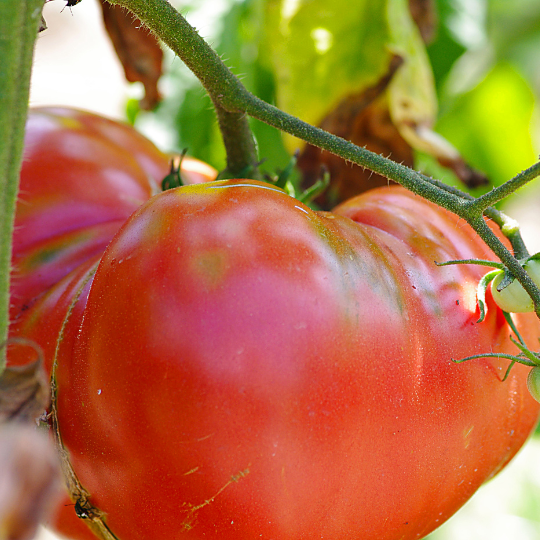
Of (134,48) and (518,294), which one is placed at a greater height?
(134,48)

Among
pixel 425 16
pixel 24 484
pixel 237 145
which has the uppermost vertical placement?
pixel 425 16

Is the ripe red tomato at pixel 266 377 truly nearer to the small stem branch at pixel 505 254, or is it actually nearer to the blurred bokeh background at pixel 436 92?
the small stem branch at pixel 505 254

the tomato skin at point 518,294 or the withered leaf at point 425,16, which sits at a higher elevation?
the withered leaf at point 425,16

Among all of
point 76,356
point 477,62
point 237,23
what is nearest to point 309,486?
point 76,356

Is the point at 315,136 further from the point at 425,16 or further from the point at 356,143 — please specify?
the point at 425,16

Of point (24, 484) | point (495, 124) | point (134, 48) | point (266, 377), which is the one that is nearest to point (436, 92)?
point (495, 124)

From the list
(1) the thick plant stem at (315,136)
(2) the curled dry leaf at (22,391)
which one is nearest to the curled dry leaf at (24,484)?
(2) the curled dry leaf at (22,391)

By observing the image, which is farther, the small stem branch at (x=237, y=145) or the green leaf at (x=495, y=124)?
the green leaf at (x=495, y=124)

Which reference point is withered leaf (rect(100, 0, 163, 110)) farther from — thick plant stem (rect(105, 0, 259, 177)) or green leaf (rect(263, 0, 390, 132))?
thick plant stem (rect(105, 0, 259, 177))

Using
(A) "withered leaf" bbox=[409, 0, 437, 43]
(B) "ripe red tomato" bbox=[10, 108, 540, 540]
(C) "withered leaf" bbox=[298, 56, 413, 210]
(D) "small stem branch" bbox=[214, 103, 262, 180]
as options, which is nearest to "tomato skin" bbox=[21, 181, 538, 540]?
(B) "ripe red tomato" bbox=[10, 108, 540, 540]
